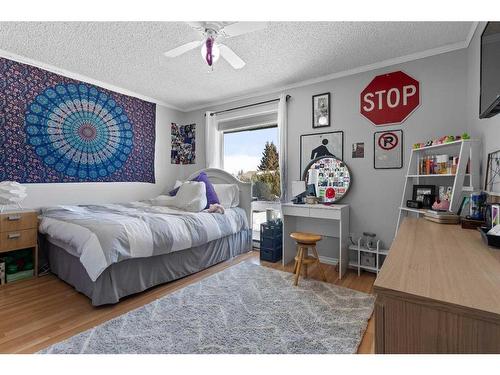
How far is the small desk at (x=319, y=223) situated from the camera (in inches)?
105

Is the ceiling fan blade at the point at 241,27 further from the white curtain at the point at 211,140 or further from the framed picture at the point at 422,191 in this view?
the white curtain at the point at 211,140

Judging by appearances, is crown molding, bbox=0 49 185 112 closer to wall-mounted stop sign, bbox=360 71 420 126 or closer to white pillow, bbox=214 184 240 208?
white pillow, bbox=214 184 240 208

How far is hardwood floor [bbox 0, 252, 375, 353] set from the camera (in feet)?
5.23

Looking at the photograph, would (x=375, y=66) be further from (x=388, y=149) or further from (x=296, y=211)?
(x=296, y=211)

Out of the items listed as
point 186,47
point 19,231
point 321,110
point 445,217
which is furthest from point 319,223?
point 19,231

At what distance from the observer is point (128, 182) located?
3766 millimetres

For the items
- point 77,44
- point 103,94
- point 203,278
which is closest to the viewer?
point 77,44

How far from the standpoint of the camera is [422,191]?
7.75 feet

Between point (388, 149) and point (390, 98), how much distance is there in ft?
1.82

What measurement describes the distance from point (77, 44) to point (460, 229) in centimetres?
351

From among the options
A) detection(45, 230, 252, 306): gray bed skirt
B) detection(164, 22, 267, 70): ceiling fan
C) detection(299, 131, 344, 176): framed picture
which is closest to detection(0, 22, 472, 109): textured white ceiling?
detection(164, 22, 267, 70): ceiling fan

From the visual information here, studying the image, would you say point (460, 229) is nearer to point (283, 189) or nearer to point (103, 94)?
point (283, 189)

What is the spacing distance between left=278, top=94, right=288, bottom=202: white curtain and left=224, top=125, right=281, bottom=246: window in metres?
0.19
